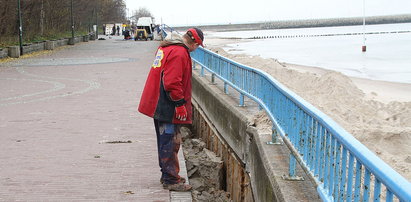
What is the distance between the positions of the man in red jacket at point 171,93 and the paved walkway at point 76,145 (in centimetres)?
43

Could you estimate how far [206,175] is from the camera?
787 cm

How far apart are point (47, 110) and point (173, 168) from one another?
20.0 ft

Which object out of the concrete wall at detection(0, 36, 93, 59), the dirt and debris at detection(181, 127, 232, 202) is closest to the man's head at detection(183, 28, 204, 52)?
the dirt and debris at detection(181, 127, 232, 202)

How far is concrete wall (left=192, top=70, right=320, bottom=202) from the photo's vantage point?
4606mm

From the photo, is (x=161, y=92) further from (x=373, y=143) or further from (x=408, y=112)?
(x=408, y=112)

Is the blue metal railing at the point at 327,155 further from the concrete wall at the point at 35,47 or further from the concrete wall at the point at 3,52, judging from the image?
the concrete wall at the point at 35,47

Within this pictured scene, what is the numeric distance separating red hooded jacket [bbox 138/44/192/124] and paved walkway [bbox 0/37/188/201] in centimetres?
85

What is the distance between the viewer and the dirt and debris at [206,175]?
6980 millimetres

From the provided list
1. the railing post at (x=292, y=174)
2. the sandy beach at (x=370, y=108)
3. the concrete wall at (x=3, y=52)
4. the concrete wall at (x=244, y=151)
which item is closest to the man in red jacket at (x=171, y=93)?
the concrete wall at (x=244, y=151)

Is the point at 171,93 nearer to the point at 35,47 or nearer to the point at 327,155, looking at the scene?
the point at 327,155

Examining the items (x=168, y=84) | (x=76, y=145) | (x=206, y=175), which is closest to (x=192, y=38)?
(x=168, y=84)

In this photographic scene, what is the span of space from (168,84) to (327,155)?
6.98ft

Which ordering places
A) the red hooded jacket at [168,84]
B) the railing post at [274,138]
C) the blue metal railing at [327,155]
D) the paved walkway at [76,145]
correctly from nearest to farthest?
the blue metal railing at [327,155]
the red hooded jacket at [168,84]
the railing post at [274,138]
the paved walkway at [76,145]

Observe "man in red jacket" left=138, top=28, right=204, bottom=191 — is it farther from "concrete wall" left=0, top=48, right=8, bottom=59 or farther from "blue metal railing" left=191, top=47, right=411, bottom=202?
"concrete wall" left=0, top=48, right=8, bottom=59
